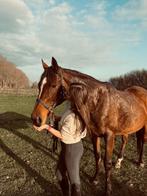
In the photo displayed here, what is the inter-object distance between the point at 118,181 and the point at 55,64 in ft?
9.00

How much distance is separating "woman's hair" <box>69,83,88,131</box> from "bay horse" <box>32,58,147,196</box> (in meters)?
0.02

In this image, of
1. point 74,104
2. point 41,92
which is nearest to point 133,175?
point 74,104

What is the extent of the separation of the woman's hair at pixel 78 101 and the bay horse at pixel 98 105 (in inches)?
0.7

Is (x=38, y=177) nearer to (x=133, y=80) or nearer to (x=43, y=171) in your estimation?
(x=43, y=171)

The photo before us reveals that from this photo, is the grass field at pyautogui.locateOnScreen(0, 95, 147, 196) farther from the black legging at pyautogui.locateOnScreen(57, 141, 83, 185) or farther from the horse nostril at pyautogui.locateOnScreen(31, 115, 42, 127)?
the horse nostril at pyautogui.locateOnScreen(31, 115, 42, 127)

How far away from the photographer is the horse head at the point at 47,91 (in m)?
3.10

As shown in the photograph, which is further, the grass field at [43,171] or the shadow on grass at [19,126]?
the shadow on grass at [19,126]

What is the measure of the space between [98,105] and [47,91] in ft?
3.07

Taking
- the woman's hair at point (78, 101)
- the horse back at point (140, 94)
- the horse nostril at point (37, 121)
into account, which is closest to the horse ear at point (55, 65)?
the woman's hair at point (78, 101)

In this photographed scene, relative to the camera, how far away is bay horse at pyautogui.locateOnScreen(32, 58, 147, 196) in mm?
3129

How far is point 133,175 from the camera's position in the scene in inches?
195

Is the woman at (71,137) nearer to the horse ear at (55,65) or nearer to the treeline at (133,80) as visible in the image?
the horse ear at (55,65)

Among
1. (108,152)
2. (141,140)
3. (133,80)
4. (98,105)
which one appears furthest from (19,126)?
(98,105)

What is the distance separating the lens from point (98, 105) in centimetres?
371
